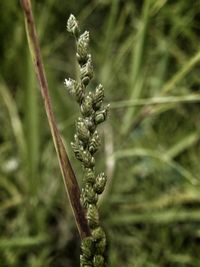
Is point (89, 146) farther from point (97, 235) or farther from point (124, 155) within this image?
point (124, 155)

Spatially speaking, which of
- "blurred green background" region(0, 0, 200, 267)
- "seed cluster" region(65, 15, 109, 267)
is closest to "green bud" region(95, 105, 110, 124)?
"seed cluster" region(65, 15, 109, 267)

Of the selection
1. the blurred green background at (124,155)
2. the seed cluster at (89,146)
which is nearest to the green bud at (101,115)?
the seed cluster at (89,146)

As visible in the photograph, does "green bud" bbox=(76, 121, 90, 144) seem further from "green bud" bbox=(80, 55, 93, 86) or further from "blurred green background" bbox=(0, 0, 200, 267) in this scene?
"blurred green background" bbox=(0, 0, 200, 267)

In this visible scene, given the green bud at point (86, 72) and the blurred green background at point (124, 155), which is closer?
the green bud at point (86, 72)

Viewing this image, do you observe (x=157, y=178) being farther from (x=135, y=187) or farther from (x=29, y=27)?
(x=29, y=27)

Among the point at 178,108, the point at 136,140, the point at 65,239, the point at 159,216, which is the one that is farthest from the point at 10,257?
the point at 178,108

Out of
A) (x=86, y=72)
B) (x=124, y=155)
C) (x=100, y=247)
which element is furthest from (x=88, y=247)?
(x=124, y=155)

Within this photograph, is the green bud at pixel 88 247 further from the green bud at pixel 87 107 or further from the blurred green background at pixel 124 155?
the blurred green background at pixel 124 155
